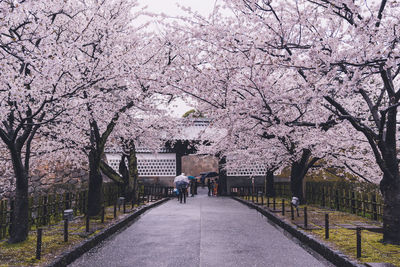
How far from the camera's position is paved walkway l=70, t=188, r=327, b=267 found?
6.60 meters

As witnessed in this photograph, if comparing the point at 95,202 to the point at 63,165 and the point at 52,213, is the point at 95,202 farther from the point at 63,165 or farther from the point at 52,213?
the point at 63,165

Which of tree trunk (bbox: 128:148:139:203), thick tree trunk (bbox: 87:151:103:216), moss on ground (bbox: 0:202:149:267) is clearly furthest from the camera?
tree trunk (bbox: 128:148:139:203)

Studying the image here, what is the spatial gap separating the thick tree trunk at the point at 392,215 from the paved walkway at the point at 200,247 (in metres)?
1.91

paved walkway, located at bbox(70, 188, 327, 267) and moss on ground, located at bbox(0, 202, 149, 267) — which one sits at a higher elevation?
moss on ground, located at bbox(0, 202, 149, 267)

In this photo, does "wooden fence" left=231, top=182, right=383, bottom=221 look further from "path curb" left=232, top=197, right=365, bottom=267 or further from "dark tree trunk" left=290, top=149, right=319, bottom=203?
"path curb" left=232, top=197, right=365, bottom=267

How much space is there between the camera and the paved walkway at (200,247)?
6.60 metres

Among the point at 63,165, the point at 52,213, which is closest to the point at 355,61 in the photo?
the point at 52,213

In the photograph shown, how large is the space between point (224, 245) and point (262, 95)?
3.69m

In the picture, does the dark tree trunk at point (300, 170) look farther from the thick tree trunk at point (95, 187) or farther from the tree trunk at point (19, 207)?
the tree trunk at point (19, 207)

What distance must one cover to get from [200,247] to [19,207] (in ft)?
14.4

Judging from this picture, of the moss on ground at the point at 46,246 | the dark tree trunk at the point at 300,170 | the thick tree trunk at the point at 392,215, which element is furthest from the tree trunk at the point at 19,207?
the dark tree trunk at the point at 300,170

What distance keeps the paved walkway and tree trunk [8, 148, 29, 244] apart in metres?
1.82

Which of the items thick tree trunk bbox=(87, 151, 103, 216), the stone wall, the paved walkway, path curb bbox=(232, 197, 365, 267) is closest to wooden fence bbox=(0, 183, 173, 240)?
thick tree trunk bbox=(87, 151, 103, 216)

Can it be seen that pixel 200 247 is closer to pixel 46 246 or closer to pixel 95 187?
pixel 46 246
